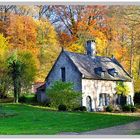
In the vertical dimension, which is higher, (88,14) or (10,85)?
(88,14)

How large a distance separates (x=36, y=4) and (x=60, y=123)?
235 centimetres

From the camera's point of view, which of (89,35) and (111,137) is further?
(89,35)

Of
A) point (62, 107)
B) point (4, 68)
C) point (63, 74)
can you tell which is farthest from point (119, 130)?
point (4, 68)

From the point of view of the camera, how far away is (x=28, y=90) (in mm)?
12430

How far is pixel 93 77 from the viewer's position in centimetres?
1311

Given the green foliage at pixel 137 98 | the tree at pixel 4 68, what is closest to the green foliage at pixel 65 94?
the tree at pixel 4 68

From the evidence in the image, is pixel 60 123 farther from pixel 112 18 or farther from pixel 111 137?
pixel 112 18

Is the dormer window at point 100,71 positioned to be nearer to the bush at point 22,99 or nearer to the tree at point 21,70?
the tree at point 21,70

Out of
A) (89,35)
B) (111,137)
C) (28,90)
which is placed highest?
(89,35)

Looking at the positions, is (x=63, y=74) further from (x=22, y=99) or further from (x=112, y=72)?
(x=22, y=99)

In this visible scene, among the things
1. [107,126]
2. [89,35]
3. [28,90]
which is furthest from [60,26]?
[107,126]

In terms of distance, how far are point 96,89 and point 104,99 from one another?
0.49 m

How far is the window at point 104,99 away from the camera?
12.3 metres

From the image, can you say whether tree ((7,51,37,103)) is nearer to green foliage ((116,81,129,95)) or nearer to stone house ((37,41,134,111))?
stone house ((37,41,134,111))
